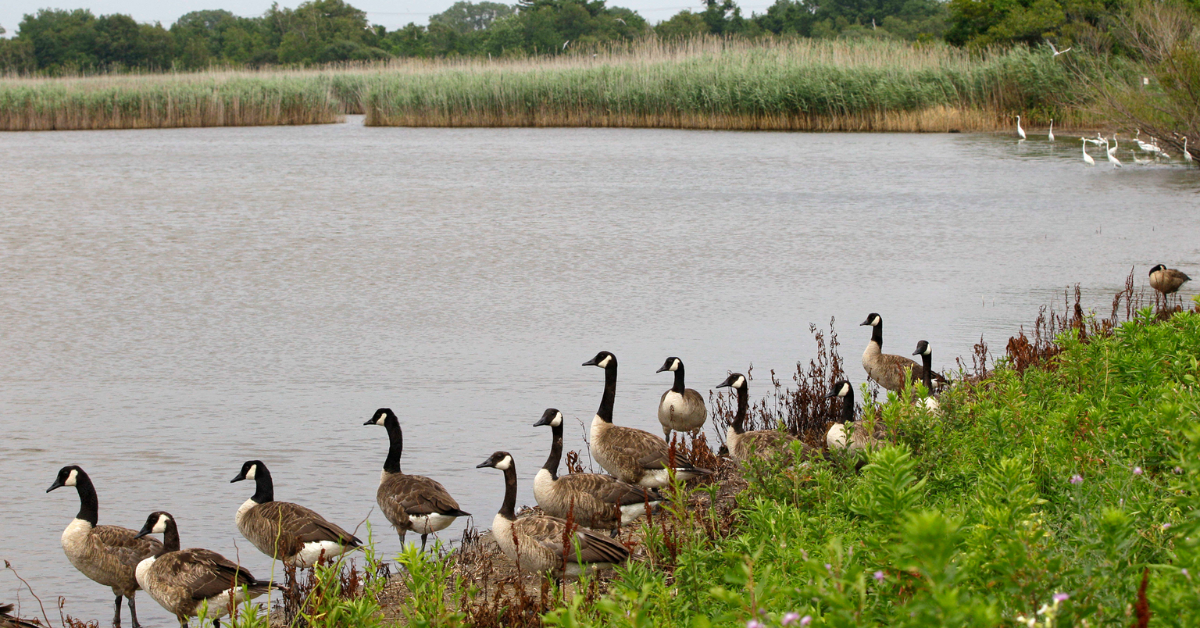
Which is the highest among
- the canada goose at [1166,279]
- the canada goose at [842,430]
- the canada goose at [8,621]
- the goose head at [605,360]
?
the canada goose at [1166,279]

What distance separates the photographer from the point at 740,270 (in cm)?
1340

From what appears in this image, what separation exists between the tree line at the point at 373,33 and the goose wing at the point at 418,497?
6226 cm

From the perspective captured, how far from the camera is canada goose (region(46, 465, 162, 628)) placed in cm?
523

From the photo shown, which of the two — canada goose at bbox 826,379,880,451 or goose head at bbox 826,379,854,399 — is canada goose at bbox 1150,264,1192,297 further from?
goose head at bbox 826,379,854,399

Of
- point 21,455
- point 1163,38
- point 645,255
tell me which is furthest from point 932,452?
point 1163,38

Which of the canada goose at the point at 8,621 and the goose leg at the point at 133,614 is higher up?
the canada goose at the point at 8,621

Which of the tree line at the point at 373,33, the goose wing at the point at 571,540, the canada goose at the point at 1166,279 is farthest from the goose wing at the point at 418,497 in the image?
the tree line at the point at 373,33

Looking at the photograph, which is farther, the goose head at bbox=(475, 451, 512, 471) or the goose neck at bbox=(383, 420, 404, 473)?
the goose neck at bbox=(383, 420, 404, 473)

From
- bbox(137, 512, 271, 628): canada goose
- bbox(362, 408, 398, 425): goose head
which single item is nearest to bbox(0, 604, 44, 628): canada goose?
bbox(137, 512, 271, 628): canada goose

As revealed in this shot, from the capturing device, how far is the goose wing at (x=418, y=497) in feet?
18.7

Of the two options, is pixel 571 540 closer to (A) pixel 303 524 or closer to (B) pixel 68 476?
(A) pixel 303 524

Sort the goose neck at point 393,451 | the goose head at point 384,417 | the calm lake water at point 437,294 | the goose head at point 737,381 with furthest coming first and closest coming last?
1. the goose head at point 737,381
2. the calm lake water at point 437,294
3. the goose head at point 384,417
4. the goose neck at point 393,451

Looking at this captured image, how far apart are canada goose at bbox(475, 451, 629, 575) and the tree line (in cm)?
6286

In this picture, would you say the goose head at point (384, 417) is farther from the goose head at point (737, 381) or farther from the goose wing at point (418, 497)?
the goose head at point (737, 381)
